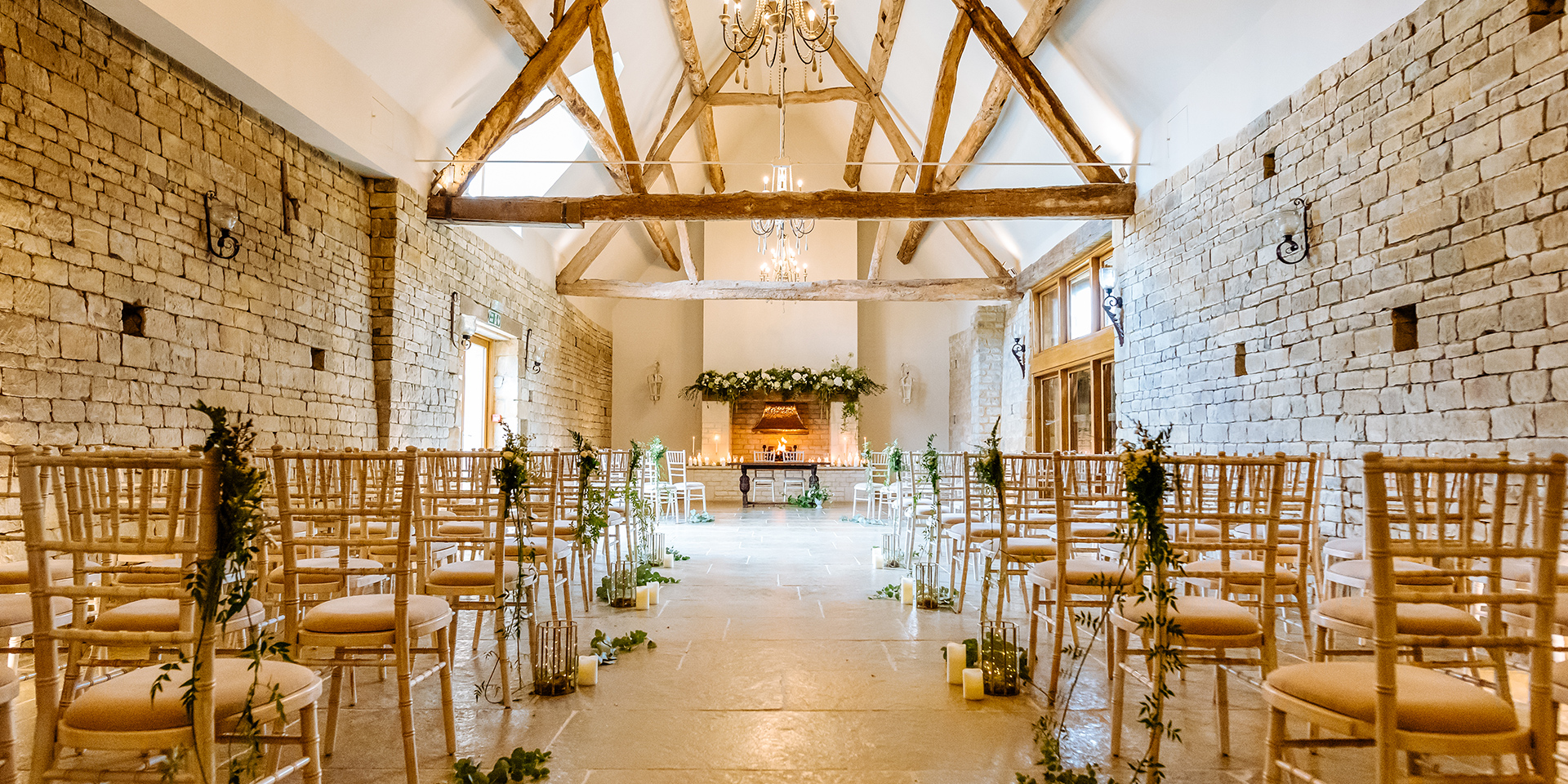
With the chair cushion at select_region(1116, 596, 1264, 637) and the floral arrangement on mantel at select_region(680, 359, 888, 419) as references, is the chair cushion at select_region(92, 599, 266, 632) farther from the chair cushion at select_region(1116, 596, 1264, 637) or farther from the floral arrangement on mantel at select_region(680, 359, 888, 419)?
the floral arrangement on mantel at select_region(680, 359, 888, 419)

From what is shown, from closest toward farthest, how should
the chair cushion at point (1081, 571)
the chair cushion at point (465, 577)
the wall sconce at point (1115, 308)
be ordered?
1. the chair cushion at point (1081, 571)
2. the chair cushion at point (465, 577)
3. the wall sconce at point (1115, 308)

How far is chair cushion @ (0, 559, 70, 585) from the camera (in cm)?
254

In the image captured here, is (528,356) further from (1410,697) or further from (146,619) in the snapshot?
(1410,697)

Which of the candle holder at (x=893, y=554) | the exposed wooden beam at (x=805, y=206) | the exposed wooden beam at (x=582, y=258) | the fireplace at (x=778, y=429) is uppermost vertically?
the exposed wooden beam at (x=582, y=258)

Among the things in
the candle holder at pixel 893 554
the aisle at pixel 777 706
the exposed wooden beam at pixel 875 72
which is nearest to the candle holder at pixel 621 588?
the aisle at pixel 777 706

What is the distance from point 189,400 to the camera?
4.48m

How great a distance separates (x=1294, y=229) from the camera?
184 inches

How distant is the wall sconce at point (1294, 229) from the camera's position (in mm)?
4656

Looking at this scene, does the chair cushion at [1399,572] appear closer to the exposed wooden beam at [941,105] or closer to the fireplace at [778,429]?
the exposed wooden beam at [941,105]

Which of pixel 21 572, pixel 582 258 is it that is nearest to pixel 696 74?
pixel 582 258

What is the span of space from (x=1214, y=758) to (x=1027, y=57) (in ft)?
19.3

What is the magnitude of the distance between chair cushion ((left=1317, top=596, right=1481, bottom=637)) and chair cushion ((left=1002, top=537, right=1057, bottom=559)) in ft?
4.39

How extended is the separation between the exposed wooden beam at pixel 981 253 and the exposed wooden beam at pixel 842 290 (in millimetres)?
193

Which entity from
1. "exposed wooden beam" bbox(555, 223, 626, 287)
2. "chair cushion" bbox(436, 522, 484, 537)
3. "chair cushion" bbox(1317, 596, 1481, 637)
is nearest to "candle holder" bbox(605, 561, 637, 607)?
"chair cushion" bbox(436, 522, 484, 537)
